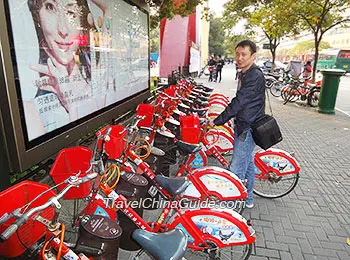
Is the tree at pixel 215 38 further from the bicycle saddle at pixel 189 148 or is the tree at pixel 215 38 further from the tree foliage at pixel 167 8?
the bicycle saddle at pixel 189 148

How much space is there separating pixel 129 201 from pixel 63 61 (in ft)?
5.16

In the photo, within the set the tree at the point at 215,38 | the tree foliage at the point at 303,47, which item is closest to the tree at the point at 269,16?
the tree at the point at 215,38

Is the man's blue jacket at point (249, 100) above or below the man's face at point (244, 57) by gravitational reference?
below

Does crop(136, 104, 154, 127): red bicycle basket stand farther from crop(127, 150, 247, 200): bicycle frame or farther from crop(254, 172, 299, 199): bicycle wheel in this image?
crop(254, 172, 299, 199): bicycle wheel

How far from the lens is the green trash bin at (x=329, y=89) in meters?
9.12

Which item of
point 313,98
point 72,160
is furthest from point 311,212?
point 313,98

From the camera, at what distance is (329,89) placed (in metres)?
9.41

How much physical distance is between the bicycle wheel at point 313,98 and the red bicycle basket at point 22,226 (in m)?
11.1

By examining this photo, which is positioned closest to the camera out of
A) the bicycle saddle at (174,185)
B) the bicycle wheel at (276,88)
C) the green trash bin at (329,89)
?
the bicycle saddle at (174,185)

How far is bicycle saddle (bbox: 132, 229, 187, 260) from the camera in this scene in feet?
4.95

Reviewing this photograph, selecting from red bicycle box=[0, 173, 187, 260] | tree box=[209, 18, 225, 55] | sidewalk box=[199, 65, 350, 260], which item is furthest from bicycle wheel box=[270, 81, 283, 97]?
tree box=[209, 18, 225, 55]

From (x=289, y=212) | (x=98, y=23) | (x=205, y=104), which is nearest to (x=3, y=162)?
(x=98, y=23)

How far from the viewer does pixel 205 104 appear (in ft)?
19.6

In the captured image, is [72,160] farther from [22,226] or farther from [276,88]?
[276,88]
